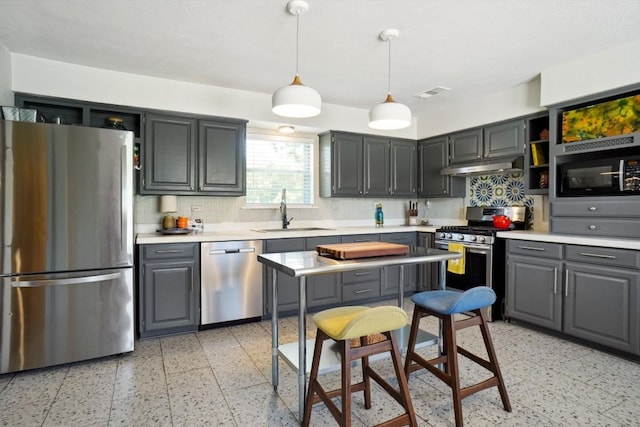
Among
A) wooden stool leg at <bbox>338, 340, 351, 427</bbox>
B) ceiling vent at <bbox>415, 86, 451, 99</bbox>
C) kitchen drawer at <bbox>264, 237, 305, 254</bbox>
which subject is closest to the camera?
wooden stool leg at <bbox>338, 340, 351, 427</bbox>

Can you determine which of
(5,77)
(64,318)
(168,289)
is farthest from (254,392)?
(5,77)

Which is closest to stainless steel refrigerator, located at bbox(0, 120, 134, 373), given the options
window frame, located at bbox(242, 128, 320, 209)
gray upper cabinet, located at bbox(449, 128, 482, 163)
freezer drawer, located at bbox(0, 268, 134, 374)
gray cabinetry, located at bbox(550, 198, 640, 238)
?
freezer drawer, located at bbox(0, 268, 134, 374)

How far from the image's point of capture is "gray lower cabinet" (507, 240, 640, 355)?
2.73 metres

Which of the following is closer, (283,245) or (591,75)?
(591,75)

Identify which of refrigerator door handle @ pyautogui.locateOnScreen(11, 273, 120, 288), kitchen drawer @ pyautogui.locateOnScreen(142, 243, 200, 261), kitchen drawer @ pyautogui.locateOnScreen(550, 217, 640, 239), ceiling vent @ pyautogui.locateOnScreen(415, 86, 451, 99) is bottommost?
refrigerator door handle @ pyautogui.locateOnScreen(11, 273, 120, 288)

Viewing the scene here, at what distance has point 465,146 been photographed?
4.44 m

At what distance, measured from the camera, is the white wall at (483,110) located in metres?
3.74

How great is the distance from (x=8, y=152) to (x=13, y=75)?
1.07m

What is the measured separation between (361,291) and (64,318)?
2.83 m

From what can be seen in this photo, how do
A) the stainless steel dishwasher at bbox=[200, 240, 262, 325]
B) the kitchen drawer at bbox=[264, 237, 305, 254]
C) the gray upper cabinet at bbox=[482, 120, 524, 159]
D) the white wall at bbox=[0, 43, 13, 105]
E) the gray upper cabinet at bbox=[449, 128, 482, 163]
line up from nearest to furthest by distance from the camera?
the white wall at bbox=[0, 43, 13, 105], the stainless steel dishwasher at bbox=[200, 240, 262, 325], the kitchen drawer at bbox=[264, 237, 305, 254], the gray upper cabinet at bbox=[482, 120, 524, 159], the gray upper cabinet at bbox=[449, 128, 482, 163]

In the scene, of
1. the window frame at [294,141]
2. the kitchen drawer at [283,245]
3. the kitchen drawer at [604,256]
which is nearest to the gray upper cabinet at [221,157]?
the window frame at [294,141]

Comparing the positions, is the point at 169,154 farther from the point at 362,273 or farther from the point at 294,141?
the point at 362,273

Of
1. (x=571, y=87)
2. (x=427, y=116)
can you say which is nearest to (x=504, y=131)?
(x=571, y=87)

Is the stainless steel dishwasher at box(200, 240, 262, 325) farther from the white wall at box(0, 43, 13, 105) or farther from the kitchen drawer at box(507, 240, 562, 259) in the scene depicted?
the kitchen drawer at box(507, 240, 562, 259)
